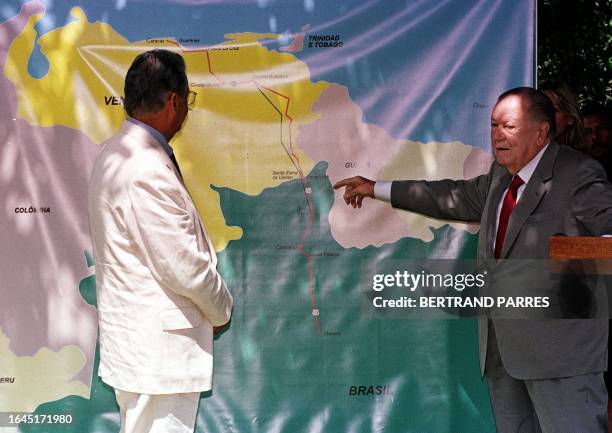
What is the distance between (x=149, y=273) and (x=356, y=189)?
1585 millimetres

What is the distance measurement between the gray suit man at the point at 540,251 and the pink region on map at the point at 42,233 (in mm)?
1904

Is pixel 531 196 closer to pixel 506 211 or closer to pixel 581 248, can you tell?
pixel 506 211

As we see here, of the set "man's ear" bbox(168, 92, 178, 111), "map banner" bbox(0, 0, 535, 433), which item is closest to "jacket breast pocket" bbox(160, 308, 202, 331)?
"man's ear" bbox(168, 92, 178, 111)

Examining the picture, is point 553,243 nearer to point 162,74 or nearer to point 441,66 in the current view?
point 162,74

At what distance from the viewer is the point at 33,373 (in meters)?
4.36

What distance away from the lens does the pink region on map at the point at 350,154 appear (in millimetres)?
4348

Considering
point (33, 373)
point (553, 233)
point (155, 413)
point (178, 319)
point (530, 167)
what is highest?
point (530, 167)

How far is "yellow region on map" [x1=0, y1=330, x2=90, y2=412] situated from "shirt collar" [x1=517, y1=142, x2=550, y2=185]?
87.2 inches

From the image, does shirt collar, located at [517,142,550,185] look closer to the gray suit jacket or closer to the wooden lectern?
the gray suit jacket

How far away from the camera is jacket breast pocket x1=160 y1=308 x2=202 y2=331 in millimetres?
2977

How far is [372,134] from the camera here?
435 cm

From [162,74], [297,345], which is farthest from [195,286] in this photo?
[297,345]

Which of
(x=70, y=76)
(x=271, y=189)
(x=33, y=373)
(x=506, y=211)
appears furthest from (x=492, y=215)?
(x=33, y=373)

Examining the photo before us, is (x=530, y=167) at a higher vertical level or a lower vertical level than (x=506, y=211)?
higher
